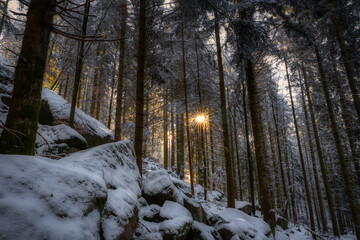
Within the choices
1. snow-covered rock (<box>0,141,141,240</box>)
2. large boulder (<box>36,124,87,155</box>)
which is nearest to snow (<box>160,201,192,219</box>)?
snow-covered rock (<box>0,141,141,240</box>)

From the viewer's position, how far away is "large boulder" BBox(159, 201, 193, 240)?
3571mm

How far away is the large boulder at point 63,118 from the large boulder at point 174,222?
478 centimetres

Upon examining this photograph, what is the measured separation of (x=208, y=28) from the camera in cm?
884

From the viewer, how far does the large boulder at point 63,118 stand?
19.7 feet

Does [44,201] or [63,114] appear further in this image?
[63,114]

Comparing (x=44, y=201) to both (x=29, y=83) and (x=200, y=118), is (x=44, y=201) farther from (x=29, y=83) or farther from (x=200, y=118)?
(x=200, y=118)

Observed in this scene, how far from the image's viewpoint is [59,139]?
505 centimetres

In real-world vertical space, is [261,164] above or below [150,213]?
above

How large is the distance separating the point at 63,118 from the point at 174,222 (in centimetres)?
593

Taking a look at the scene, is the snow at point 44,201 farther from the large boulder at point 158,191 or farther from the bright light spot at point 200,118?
the bright light spot at point 200,118

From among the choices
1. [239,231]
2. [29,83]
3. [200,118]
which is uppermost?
[200,118]

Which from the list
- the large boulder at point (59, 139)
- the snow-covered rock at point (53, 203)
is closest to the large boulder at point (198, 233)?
the snow-covered rock at point (53, 203)

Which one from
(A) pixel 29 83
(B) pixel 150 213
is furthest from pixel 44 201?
(B) pixel 150 213

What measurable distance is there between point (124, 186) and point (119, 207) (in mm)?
460
